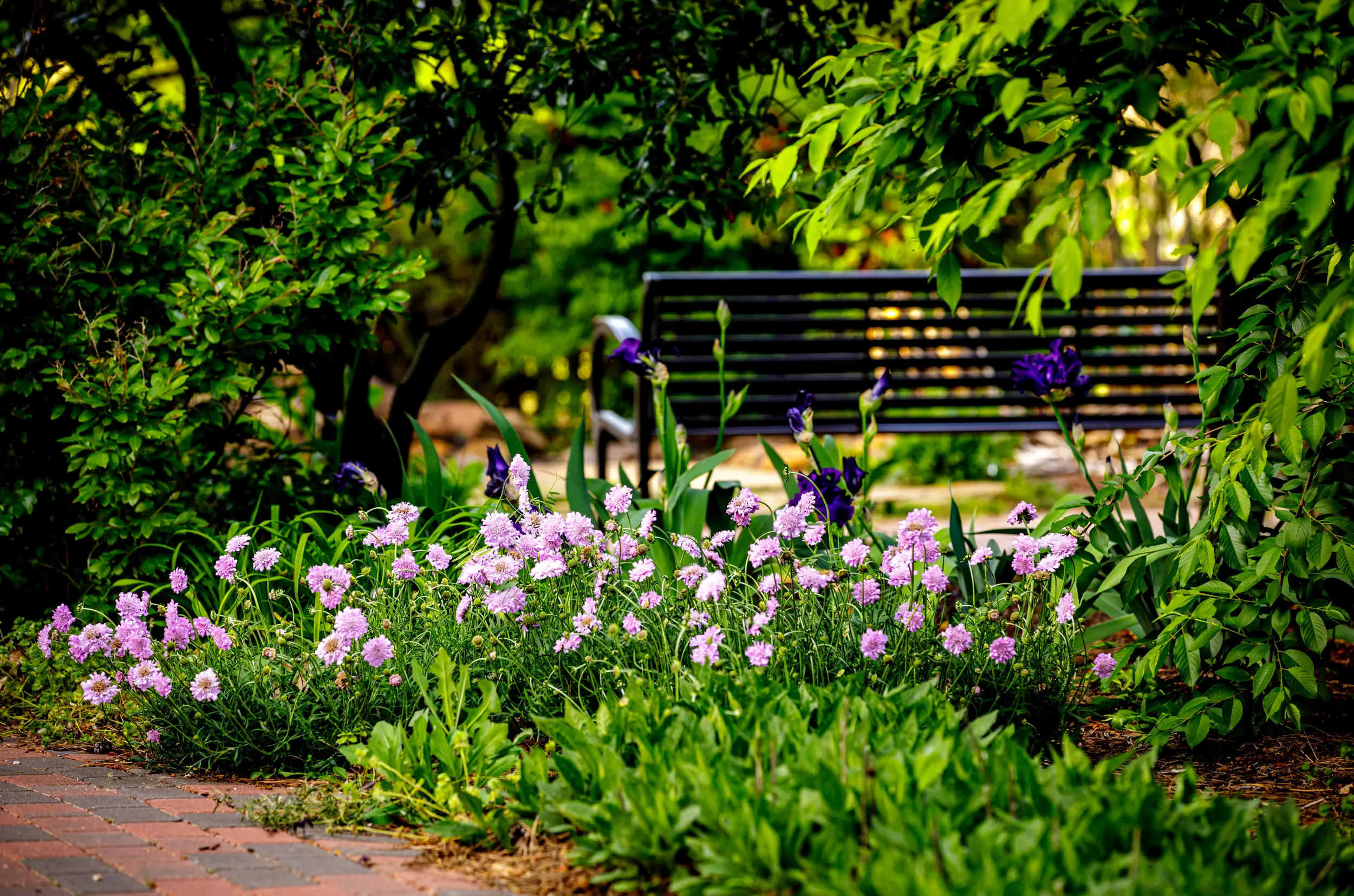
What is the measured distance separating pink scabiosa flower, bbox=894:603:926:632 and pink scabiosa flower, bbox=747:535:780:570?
1.05ft

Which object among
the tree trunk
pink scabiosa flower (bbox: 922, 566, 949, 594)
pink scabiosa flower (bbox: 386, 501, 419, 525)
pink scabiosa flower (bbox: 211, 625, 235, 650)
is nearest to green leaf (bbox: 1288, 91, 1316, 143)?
pink scabiosa flower (bbox: 922, 566, 949, 594)

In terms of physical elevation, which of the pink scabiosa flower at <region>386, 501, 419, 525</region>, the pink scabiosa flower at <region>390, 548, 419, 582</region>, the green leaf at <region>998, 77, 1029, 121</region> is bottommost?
the pink scabiosa flower at <region>390, 548, 419, 582</region>

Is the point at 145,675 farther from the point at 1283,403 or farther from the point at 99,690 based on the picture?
the point at 1283,403

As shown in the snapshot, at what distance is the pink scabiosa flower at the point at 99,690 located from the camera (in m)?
2.87

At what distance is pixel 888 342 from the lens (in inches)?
238

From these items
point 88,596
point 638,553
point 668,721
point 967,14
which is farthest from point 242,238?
point 967,14

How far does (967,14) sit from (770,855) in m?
1.41

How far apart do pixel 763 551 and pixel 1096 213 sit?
1229 mm

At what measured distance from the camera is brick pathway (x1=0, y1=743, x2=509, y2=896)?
80.3 inches

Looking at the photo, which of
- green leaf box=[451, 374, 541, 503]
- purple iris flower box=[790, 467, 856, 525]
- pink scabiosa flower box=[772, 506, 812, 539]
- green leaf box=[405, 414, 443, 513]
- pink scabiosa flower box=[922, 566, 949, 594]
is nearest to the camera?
pink scabiosa flower box=[922, 566, 949, 594]

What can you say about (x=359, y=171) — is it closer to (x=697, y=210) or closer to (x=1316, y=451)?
(x=697, y=210)

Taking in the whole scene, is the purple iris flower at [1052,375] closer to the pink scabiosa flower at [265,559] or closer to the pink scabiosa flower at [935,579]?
the pink scabiosa flower at [935,579]

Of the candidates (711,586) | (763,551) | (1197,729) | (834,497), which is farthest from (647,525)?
(1197,729)

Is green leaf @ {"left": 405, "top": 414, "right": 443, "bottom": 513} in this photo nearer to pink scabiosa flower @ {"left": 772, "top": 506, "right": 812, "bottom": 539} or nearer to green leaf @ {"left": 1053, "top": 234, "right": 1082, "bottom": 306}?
pink scabiosa flower @ {"left": 772, "top": 506, "right": 812, "bottom": 539}
